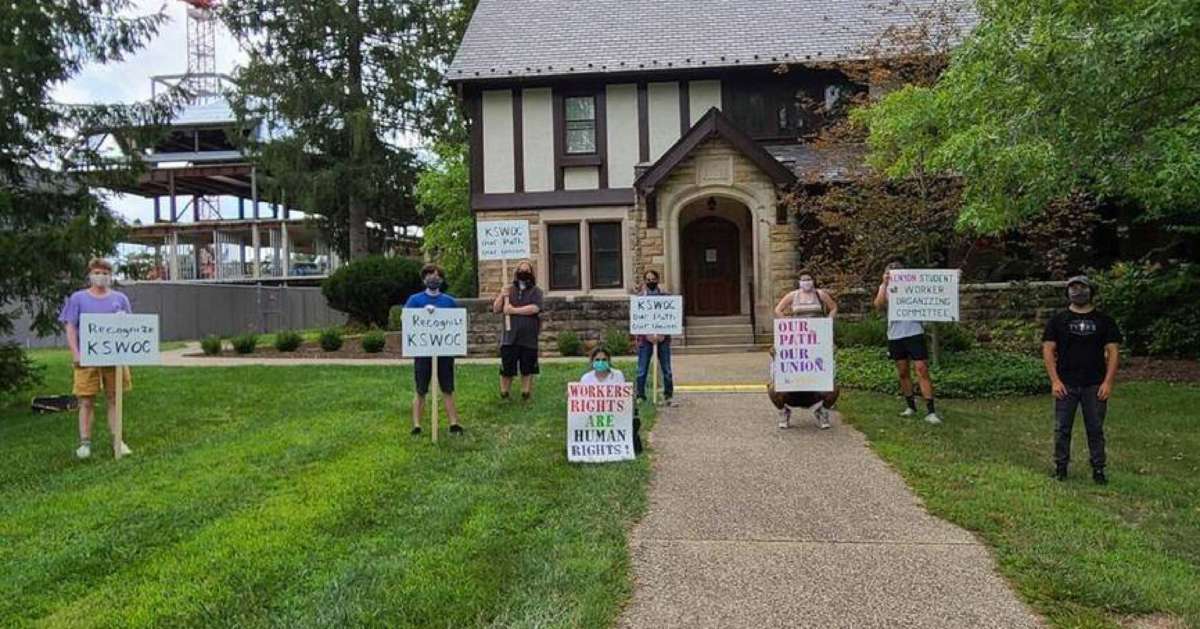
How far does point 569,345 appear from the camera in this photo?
635 inches

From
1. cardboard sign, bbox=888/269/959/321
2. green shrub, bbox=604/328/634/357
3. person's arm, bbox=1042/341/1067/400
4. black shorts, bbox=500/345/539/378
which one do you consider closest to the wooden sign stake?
black shorts, bbox=500/345/539/378

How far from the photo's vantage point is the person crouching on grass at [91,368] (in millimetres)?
7715

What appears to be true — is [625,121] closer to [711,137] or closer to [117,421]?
[711,137]

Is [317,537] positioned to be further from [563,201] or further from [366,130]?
[366,130]

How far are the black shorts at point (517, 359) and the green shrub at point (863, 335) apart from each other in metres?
6.40

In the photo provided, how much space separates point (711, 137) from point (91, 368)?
12546mm

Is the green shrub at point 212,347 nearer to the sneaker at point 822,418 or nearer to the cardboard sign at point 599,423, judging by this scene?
the cardboard sign at point 599,423

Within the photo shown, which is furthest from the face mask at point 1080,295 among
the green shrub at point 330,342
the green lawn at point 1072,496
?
the green shrub at point 330,342

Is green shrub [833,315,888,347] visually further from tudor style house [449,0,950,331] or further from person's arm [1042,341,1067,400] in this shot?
person's arm [1042,341,1067,400]

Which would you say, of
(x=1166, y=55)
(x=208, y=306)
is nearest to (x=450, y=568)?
(x=1166, y=55)

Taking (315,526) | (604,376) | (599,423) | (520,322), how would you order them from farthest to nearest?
(520,322), (604,376), (599,423), (315,526)

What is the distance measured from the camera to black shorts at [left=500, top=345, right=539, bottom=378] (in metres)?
10.0

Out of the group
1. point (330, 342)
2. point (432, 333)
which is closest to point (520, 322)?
point (432, 333)

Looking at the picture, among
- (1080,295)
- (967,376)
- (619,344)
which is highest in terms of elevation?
(1080,295)
